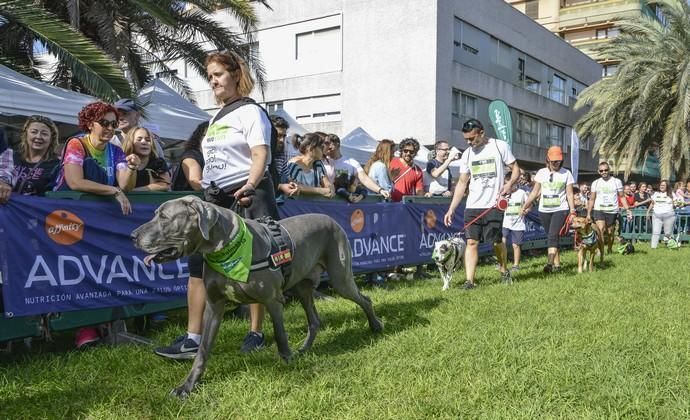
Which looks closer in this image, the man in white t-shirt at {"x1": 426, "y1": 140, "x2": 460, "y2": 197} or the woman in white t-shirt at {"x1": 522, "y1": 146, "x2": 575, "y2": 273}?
the woman in white t-shirt at {"x1": 522, "y1": 146, "x2": 575, "y2": 273}

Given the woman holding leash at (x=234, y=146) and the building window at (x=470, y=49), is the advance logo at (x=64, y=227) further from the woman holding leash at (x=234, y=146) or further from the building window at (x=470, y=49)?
the building window at (x=470, y=49)

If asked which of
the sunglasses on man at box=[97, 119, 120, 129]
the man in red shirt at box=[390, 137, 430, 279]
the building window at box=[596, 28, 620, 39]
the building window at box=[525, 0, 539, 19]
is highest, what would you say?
the building window at box=[525, 0, 539, 19]

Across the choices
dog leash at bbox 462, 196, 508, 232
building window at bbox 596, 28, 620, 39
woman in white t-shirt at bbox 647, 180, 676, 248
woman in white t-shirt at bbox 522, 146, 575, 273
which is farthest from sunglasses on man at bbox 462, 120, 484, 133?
building window at bbox 596, 28, 620, 39

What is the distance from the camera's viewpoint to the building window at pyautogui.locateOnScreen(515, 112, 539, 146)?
31.7 meters

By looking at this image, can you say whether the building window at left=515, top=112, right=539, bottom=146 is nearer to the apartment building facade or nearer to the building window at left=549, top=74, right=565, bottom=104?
the building window at left=549, top=74, right=565, bottom=104

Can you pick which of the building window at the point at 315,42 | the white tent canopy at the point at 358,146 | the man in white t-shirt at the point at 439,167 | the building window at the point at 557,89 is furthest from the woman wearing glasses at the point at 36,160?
the building window at the point at 557,89

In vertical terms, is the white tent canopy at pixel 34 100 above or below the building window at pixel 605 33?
below

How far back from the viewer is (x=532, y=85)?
3262 cm

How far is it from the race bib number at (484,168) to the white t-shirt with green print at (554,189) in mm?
2249

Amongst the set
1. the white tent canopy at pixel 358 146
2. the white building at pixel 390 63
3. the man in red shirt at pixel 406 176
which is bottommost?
the man in red shirt at pixel 406 176

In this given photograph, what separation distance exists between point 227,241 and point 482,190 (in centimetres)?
455

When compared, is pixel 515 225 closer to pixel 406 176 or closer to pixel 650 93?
pixel 406 176

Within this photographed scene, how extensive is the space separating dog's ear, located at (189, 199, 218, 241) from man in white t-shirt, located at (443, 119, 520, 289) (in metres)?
4.28

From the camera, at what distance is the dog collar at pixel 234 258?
10.9 ft
